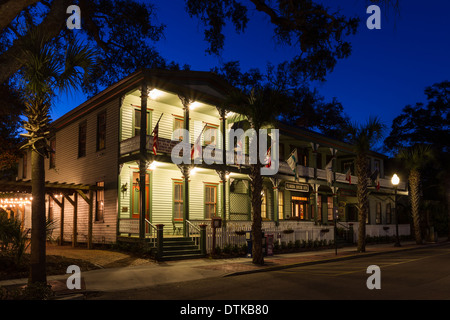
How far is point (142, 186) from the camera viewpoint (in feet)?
58.7

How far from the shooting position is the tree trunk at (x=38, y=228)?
9.03m

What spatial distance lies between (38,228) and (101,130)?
1284 cm

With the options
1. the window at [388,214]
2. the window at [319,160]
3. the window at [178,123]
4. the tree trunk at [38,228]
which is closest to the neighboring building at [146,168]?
the window at [178,123]

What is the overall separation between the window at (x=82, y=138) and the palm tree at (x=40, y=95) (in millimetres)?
13731

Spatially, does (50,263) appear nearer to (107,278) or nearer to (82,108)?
(107,278)

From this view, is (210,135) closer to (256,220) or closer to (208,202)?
(208,202)

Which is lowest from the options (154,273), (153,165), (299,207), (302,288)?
(154,273)

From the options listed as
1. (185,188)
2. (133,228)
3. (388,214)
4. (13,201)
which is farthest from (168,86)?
(388,214)

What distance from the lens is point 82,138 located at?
913 inches

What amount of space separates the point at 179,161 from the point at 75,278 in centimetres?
893

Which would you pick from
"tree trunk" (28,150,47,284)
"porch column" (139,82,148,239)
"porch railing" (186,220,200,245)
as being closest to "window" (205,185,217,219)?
"porch railing" (186,220,200,245)

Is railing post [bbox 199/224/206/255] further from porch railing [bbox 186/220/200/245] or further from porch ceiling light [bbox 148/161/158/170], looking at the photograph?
porch ceiling light [bbox 148/161/158/170]

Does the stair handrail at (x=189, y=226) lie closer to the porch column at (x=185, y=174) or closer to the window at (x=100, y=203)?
the porch column at (x=185, y=174)

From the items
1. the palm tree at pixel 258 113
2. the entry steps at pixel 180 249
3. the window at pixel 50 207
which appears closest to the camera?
the palm tree at pixel 258 113
